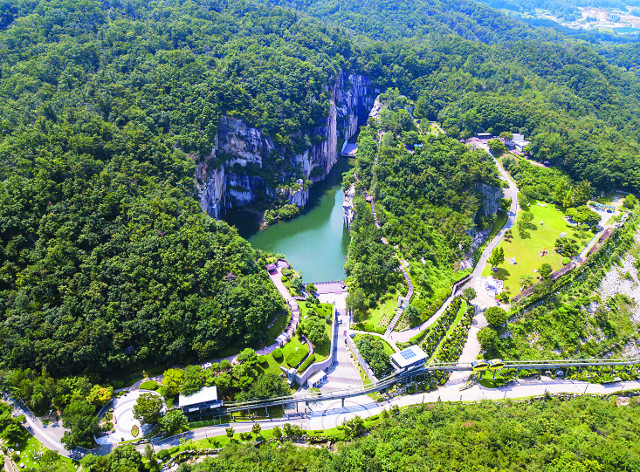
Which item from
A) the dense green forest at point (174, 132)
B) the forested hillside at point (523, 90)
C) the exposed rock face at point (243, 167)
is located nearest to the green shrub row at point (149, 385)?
the dense green forest at point (174, 132)

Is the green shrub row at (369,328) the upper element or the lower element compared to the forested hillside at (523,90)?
lower

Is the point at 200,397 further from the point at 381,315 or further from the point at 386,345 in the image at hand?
the point at 381,315

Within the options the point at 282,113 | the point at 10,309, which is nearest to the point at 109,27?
the point at 282,113

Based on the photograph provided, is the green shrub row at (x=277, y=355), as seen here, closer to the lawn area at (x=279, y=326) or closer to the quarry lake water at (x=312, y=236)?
the lawn area at (x=279, y=326)

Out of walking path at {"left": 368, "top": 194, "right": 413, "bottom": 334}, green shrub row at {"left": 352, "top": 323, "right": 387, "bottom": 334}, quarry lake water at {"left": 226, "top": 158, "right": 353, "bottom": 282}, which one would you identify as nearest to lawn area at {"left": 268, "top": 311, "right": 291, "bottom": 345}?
green shrub row at {"left": 352, "top": 323, "right": 387, "bottom": 334}

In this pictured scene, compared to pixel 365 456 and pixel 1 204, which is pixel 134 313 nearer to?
pixel 1 204

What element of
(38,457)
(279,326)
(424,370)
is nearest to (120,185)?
(279,326)

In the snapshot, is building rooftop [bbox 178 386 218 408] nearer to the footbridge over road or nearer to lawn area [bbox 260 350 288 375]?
the footbridge over road
